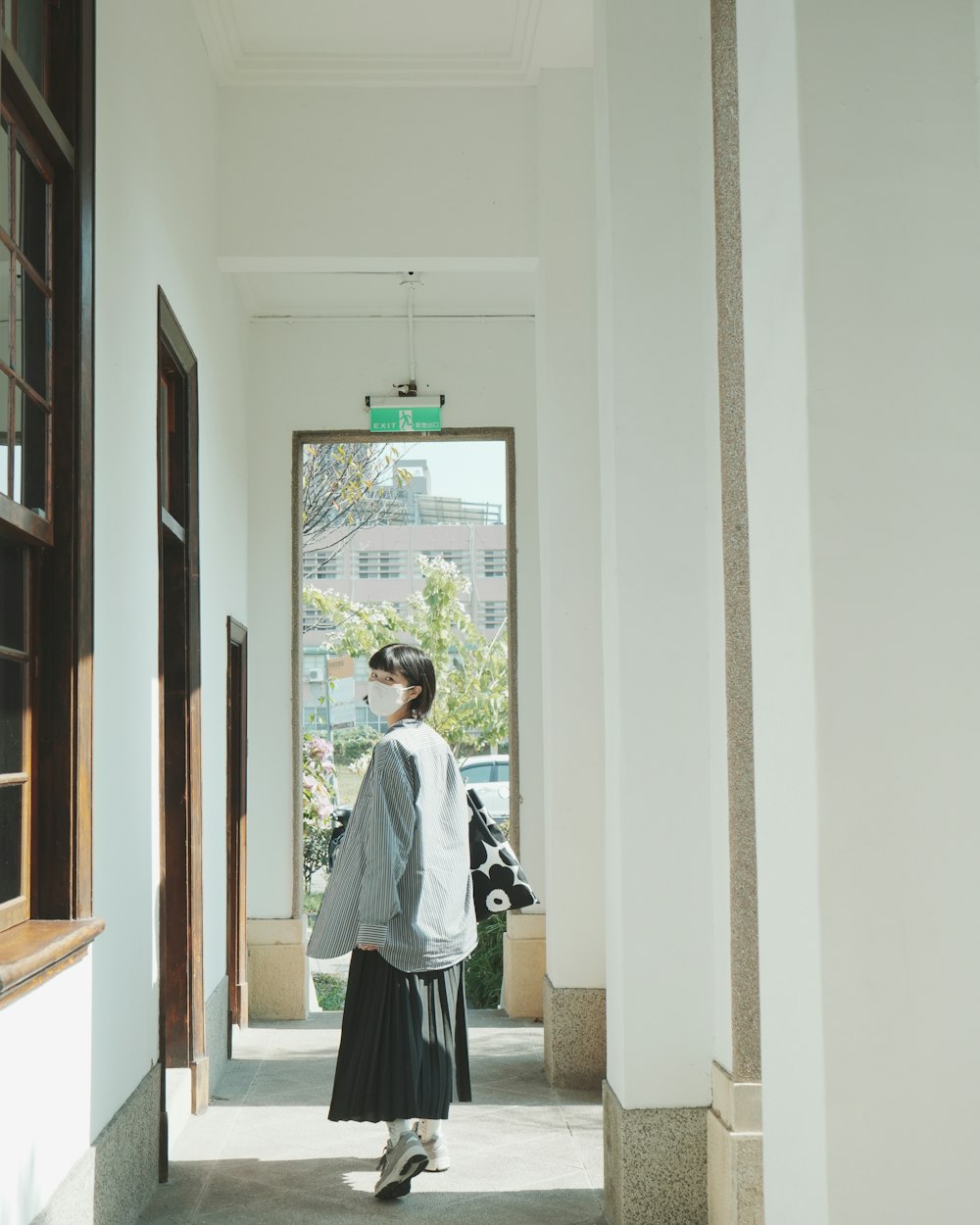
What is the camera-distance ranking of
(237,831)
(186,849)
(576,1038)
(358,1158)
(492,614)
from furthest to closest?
1. (492,614)
2. (237,831)
3. (576,1038)
4. (186,849)
5. (358,1158)

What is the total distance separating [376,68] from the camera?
20.6 feet

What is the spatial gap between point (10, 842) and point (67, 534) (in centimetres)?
75

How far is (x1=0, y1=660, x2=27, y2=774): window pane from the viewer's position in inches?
120

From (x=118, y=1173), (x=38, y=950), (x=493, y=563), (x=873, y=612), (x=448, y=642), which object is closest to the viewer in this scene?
(x=873, y=612)

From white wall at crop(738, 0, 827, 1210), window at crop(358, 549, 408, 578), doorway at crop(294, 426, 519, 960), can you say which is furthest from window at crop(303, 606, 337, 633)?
white wall at crop(738, 0, 827, 1210)

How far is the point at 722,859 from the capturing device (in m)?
3.91

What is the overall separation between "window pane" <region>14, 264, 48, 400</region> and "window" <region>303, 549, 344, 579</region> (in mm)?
6534

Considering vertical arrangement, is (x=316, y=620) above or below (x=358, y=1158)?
above

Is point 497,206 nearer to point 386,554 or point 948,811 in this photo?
point 386,554

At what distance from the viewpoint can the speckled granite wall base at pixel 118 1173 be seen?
128 inches

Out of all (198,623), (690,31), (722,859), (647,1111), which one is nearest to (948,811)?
(722,859)

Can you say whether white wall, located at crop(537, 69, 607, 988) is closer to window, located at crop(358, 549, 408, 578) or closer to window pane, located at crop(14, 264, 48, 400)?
window pane, located at crop(14, 264, 48, 400)

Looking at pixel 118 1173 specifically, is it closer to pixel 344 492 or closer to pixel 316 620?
pixel 316 620

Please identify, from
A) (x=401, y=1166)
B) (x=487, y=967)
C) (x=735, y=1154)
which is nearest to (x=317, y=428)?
(x=487, y=967)
